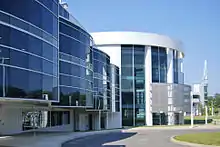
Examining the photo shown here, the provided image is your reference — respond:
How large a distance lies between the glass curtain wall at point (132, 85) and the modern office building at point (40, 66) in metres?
16.7

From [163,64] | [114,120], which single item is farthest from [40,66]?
[163,64]

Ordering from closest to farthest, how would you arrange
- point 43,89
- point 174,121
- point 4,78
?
point 4,78
point 43,89
point 174,121

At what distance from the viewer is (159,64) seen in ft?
206

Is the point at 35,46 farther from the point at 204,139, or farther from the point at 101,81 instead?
the point at 101,81

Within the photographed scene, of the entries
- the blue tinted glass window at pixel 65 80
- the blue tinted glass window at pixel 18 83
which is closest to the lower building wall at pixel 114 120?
the blue tinted glass window at pixel 65 80

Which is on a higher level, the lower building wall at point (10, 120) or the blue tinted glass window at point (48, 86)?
the blue tinted glass window at point (48, 86)

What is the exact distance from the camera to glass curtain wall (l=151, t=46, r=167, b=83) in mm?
61847

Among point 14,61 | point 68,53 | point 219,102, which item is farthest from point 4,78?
point 219,102

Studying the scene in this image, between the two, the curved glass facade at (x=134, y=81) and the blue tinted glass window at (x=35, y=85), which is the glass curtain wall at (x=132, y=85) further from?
the blue tinted glass window at (x=35, y=85)

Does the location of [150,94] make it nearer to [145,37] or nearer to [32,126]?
[145,37]

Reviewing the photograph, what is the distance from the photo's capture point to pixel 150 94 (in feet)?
199

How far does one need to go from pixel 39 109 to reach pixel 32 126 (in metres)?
1.71

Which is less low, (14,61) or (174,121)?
(14,61)

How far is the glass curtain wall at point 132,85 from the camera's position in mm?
59625
